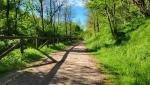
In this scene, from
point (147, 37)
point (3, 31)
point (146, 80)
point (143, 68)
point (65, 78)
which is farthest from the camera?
point (3, 31)

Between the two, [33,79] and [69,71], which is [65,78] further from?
[69,71]

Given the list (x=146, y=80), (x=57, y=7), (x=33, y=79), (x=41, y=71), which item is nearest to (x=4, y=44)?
(x=41, y=71)

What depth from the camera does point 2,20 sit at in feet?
131

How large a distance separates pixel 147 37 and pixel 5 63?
9.16 meters

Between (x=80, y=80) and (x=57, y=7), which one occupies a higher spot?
(x=57, y=7)

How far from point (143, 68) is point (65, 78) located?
3174mm

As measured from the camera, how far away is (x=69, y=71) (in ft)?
42.7

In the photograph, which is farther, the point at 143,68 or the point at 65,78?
the point at 143,68

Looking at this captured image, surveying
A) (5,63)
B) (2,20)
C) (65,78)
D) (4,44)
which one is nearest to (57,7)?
(2,20)

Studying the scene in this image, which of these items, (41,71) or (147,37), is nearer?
(41,71)

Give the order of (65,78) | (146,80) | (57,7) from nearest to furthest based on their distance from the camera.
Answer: (146,80)
(65,78)
(57,7)

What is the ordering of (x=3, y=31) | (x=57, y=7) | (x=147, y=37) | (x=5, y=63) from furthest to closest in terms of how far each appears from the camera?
(x=57, y=7) < (x=3, y=31) < (x=147, y=37) < (x=5, y=63)

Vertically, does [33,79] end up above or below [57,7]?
below

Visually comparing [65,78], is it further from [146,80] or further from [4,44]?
[4,44]
